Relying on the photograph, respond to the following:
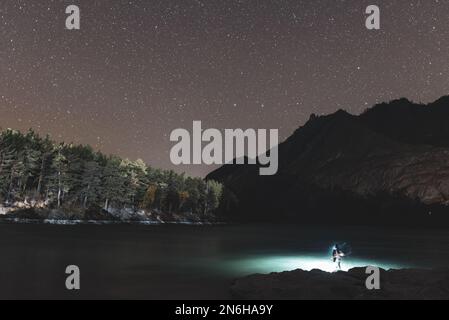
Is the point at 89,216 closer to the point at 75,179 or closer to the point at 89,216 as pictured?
the point at 89,216

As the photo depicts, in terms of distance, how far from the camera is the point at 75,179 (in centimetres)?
11612

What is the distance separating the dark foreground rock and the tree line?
92292mm

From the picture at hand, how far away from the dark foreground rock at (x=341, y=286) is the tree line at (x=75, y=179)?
3634 inches

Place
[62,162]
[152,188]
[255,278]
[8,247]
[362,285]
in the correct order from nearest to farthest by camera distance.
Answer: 1. [362,285]
2. [255,278]
3. [8,247]
4. [62,162]
5. [152,188]

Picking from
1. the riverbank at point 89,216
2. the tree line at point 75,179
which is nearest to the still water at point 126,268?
the riverbank at point 89,216

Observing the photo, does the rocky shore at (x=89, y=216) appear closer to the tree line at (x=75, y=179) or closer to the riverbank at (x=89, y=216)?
the riverbank at (x=89, y=216)

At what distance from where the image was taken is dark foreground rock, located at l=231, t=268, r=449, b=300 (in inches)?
926

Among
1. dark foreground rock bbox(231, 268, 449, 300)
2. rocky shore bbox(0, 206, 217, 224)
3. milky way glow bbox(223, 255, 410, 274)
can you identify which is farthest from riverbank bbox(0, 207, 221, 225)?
dark foreground rock bbox(231, 268, 449, 300)

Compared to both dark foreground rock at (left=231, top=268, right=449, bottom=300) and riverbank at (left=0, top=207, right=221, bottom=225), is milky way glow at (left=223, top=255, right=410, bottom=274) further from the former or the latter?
riverbank at (left=0, top=207, right=221, bottom=225)

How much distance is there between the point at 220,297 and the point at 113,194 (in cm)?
10443

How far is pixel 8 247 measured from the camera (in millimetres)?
49562

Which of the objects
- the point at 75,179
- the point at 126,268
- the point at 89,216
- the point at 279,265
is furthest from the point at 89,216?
the point at 279,265
